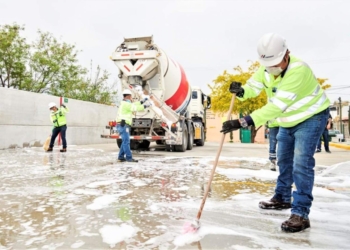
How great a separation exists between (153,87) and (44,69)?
12338 mm

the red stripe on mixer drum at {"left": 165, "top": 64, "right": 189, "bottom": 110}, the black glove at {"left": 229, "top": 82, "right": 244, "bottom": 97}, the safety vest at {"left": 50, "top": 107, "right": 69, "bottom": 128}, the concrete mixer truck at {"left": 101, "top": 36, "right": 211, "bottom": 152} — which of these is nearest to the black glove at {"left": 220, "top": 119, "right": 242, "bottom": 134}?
the black glove at {"left": 229, "top": 82, "right": 244, "bottom": 97}

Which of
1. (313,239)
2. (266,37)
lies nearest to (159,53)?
(266,37)

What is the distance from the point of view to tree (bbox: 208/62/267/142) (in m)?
23.4

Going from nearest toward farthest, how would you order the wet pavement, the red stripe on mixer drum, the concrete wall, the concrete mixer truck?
1. the wet pavement
2. the concrete mixer truck
3. the red stripe on mixer drum
4. the concrete wall

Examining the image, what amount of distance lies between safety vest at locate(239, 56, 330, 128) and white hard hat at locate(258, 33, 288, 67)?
14 centimetres

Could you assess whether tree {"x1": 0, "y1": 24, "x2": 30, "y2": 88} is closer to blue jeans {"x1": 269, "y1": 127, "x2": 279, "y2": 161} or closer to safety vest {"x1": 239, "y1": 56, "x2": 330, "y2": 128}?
blue jeans {"x1": 269, "y1": 127, "x2": 279, "y2": 161}

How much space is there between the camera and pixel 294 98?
2762 millimetres

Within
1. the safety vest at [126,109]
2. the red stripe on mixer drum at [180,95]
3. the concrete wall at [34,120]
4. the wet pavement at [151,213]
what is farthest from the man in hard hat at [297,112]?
the concrete wall at [34,120]

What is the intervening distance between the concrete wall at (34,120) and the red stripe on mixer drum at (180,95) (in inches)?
209

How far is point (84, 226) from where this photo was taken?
2.73 metres

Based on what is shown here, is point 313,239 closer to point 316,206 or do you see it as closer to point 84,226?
point 316,206

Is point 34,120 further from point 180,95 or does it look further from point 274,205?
point 274,205

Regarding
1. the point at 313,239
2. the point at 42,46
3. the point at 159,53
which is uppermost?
the point at 42,46

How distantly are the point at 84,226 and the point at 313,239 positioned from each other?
6.07 ft
